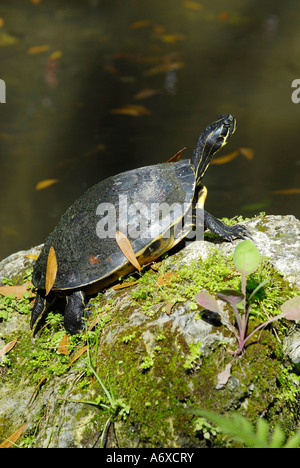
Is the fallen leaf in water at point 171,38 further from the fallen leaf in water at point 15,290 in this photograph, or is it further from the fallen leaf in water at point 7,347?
the fallen leaf in water at point 7,347

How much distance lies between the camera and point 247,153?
5.69 m

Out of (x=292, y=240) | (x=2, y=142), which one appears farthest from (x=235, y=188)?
(x=2, y=142)

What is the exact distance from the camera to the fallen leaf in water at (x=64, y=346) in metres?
2.32

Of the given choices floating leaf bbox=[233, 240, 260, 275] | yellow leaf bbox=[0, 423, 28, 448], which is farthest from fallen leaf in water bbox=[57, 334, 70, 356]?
floating leaf bbox=[233, 240, 260, 275]

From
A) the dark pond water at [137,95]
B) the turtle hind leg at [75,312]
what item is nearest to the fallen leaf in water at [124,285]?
the turtle hind leg at [75,312]

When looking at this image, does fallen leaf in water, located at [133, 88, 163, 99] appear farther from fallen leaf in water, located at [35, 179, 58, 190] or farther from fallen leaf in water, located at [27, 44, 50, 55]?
fallen leaf in water, located at [27, 44, 50, 55]

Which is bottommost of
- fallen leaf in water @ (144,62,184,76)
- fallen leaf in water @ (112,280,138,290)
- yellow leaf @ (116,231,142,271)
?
fallen leaf in water @ (112,280,138,290)

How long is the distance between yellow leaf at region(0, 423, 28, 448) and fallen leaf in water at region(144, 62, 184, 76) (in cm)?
678

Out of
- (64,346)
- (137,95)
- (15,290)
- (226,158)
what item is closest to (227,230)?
(64,346)

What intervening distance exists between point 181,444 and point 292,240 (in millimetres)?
1474

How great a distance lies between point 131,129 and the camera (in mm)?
6312

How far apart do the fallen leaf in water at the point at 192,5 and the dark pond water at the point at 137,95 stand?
4 centimetres

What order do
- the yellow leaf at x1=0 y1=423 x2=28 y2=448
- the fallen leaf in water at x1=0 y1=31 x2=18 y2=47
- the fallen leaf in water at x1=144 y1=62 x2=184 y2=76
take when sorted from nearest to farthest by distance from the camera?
the yellow leaf at x1=0 y1=423 x2=28 y2=448, the fallen leaf in water at x1=144 y1=62 x2=184 y2=76, the fallen leaf in water at x1=0 y1=31 x2=18 y2=47

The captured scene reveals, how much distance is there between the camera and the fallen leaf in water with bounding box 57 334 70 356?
2322 mm
